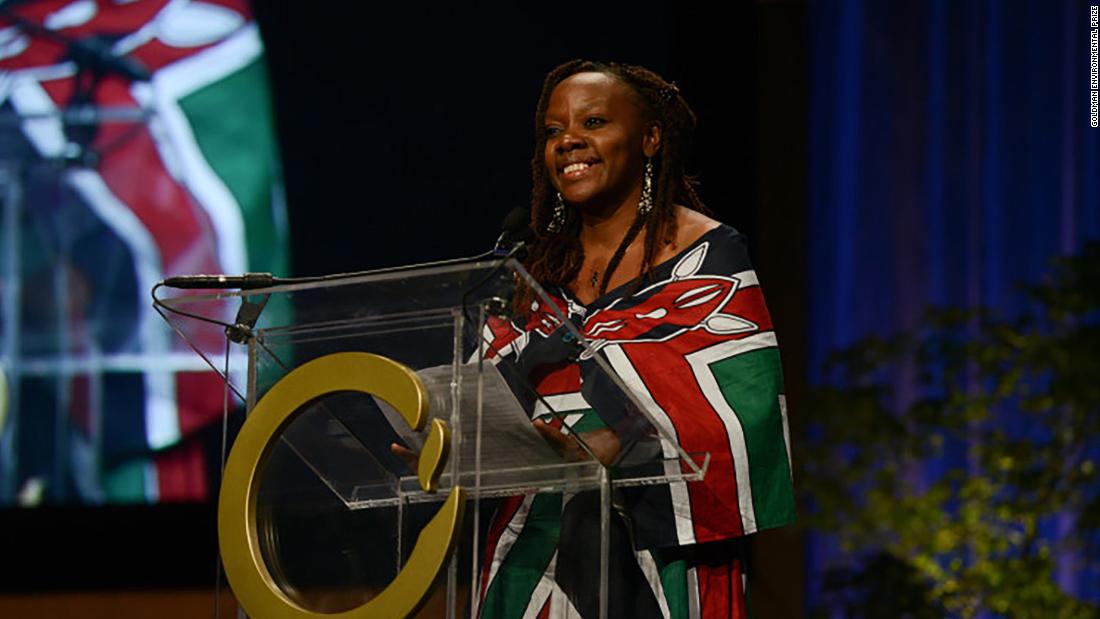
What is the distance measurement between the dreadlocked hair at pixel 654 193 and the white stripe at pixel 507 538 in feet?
1.51

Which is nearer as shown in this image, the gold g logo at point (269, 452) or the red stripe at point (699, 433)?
the gold g logo at point (269, 452)

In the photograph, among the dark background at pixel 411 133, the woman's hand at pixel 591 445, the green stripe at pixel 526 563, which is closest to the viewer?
the woman's hand at pixel 591 445

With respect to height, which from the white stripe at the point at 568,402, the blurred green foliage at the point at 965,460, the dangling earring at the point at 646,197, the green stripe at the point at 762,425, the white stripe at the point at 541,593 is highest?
the dangling earring at the point at 646,197

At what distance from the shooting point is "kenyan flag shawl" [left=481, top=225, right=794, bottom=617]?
169 cm

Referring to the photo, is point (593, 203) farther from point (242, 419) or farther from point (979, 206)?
point (979, 206)

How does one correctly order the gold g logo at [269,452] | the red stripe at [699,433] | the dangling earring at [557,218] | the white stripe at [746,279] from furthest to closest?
the dangling earring at [557,218] < the white stripe at [746,279] < the red stripe at [699,433] < the gold g logo at [269,452]

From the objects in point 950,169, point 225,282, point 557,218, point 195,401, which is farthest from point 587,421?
point 950,169

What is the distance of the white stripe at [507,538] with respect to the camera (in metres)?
1.74

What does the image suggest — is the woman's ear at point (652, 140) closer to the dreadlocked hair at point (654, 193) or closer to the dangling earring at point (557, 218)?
the dreadlocked hair at point (654, 193)

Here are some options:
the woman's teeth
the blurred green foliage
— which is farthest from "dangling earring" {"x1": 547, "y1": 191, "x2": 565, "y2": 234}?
the blurred green foliage

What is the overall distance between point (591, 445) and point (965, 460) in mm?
2708

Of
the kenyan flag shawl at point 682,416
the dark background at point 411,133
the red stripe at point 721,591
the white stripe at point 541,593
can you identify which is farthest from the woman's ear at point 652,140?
the dark background at point 411,133

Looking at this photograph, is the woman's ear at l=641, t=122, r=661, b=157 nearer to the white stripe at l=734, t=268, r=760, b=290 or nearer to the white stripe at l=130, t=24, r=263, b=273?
the white stripe at l=734, t=268, r=760, b=290

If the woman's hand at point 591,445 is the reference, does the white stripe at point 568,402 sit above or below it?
above
